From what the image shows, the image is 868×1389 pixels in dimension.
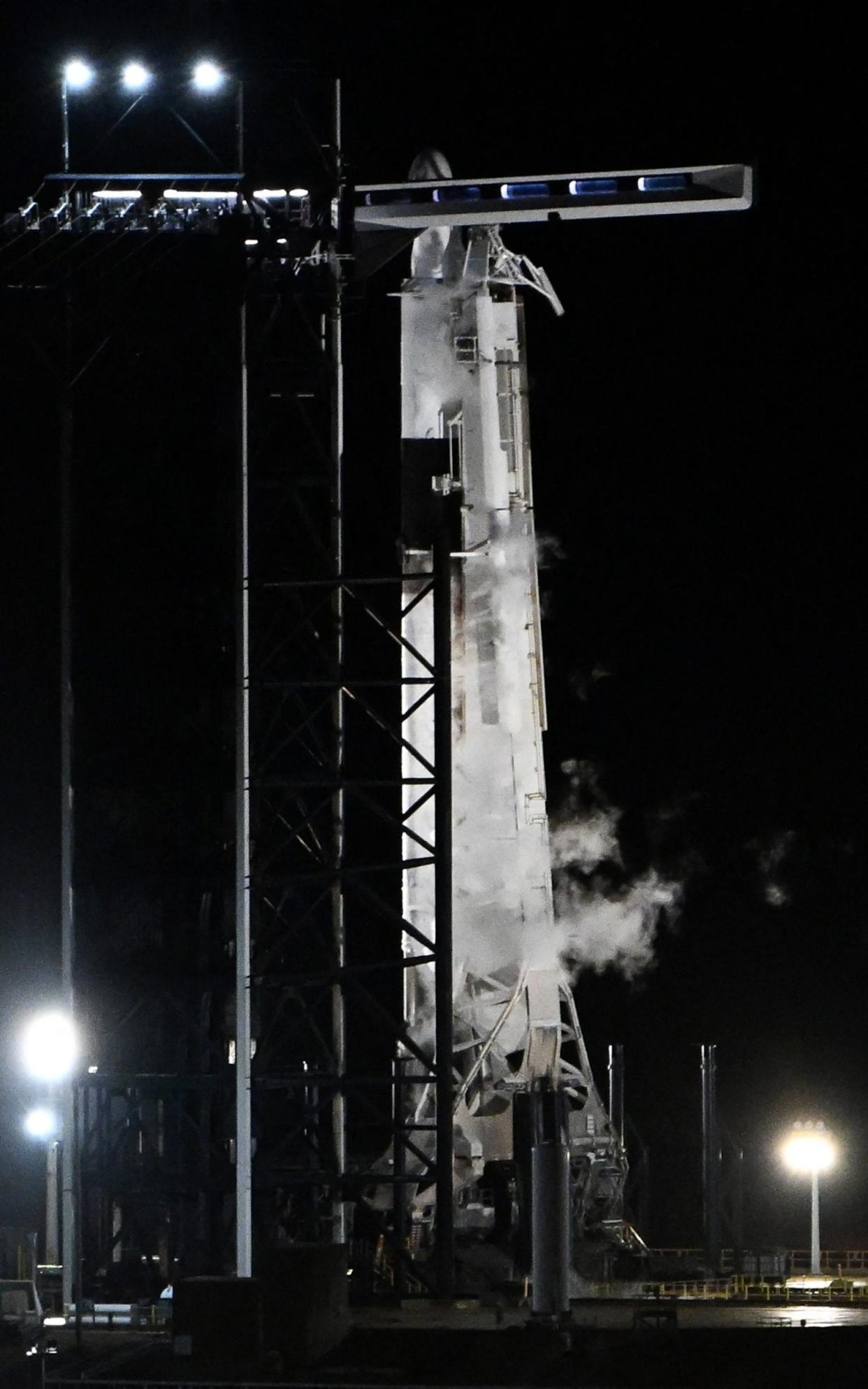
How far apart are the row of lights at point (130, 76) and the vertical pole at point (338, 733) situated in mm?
1571

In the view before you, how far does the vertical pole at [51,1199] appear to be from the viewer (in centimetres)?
3431

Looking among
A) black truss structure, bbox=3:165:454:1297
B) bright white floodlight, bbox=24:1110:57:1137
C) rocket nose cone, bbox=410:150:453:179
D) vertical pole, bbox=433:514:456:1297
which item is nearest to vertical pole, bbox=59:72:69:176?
black truss structure, bbox=3:165:454:1297

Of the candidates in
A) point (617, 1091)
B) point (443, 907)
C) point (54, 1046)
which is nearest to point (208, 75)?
point (443, 907)

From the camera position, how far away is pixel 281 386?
1284 inches

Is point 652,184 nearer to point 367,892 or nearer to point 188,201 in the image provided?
point 188,201

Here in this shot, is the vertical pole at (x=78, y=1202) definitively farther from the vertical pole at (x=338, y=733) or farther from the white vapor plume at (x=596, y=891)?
the white vapor plume at (x=596, y=891)

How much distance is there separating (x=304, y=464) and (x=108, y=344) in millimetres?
2896

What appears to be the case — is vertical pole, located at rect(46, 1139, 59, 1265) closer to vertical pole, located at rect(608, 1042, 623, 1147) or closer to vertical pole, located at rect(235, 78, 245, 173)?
vertical pole, located at rect(608, 1042, 623, 1147)

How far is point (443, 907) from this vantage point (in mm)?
32031

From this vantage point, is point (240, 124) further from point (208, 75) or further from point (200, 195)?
point (200, 195)

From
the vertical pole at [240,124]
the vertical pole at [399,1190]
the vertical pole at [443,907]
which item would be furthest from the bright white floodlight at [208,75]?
the vertical pole at [399,1190]

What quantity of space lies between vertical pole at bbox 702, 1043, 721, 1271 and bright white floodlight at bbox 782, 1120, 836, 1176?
114 cm

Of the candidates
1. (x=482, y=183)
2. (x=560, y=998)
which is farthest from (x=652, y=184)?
(x=560, y=998)

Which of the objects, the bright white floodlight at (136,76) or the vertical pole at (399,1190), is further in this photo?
the bright white floodlight at (136,76)
